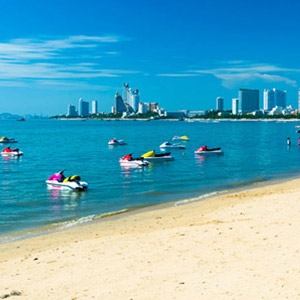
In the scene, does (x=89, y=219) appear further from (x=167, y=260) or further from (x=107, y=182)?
(x=107, y=182)

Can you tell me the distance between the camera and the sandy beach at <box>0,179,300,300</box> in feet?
36.8

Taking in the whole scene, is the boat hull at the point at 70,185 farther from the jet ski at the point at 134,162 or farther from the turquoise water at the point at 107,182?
the jet ski at the point at 134,162

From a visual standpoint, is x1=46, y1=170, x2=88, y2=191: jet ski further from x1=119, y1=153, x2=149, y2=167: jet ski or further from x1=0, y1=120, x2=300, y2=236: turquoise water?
x1=119, y1=153, x2=149, y2=167: jet ski

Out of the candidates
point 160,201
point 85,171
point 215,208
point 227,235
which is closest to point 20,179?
point 85,171

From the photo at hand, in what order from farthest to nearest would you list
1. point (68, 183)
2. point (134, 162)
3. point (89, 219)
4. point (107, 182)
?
point (134, 162)
point (107, 182)
point (68, 183)
point (89, 219)

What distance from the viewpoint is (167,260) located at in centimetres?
1377

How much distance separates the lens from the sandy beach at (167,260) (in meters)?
11.2

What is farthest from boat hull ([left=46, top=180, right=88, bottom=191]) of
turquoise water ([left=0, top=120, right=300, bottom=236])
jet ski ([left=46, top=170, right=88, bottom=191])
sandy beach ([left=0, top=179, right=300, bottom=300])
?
sandy beach ([left=0, top=179, right=300, bottom=300])

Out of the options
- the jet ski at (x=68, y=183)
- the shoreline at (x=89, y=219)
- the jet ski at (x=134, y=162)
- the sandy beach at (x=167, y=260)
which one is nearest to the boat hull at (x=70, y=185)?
the jet ski at (x=68, y=183)

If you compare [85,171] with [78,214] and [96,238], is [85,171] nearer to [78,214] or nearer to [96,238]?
[78,214]

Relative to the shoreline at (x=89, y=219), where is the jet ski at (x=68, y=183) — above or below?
above

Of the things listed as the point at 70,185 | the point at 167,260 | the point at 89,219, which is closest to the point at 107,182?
the point at 70,185

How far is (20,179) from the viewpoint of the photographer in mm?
42500

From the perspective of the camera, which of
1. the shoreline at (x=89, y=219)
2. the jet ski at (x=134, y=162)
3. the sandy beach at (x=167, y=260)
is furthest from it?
the jet ski at (x=134, y=162)
